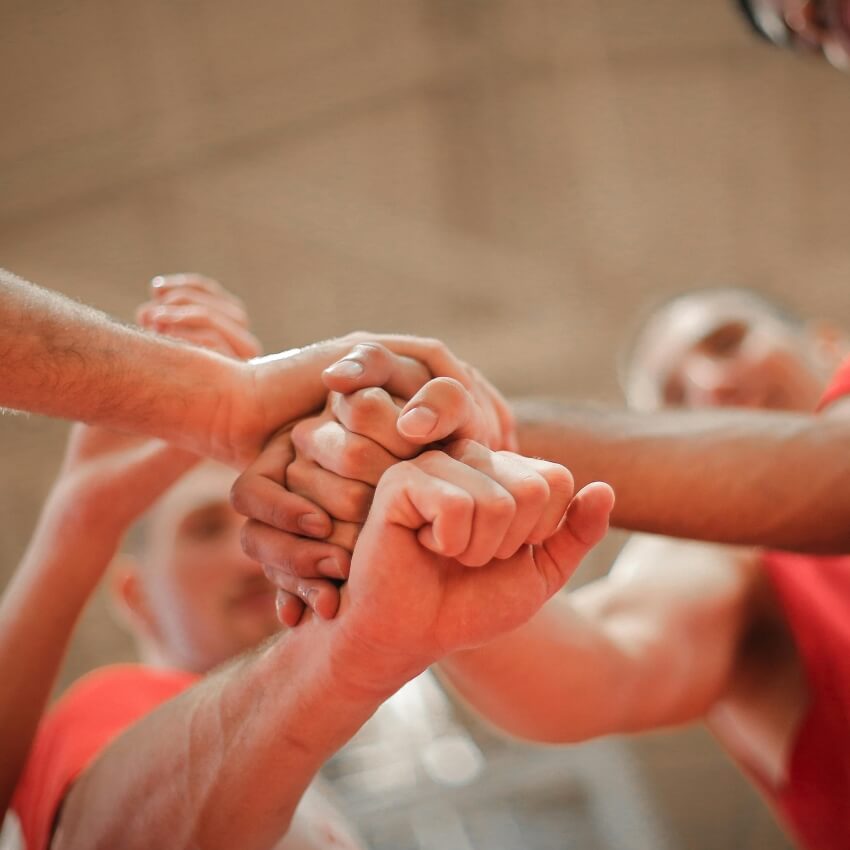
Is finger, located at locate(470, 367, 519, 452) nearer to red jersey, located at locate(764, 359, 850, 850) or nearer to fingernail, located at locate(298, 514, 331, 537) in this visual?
fingernail, located at locate(298, 514, 331, 537)

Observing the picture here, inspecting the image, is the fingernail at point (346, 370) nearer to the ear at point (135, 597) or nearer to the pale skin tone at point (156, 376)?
the pale skin tone at point (156, 376)

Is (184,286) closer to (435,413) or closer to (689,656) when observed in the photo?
(435,413)

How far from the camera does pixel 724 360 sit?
2.56 metres

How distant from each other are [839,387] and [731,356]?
3.29ft

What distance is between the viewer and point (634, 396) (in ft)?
9.37

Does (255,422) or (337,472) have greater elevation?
(255,422)

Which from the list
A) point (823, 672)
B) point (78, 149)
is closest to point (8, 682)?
point (823, 672)

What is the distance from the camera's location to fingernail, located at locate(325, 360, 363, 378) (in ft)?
3.90

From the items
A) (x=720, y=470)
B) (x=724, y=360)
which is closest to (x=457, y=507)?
(x=720, y=470)

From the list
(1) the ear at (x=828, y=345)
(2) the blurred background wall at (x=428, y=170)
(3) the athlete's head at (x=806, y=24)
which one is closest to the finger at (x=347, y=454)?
(3) the athlete's head at (x=806, y=24)

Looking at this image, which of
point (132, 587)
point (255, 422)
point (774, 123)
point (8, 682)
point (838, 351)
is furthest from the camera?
point (774, 123)

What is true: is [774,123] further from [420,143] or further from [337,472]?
[337,472]

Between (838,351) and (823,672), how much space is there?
139 centimetres

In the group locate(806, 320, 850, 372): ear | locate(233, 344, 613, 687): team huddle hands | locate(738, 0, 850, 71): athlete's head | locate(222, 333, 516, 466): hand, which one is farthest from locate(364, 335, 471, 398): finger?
locate(806, 320, 850, 372): ear
